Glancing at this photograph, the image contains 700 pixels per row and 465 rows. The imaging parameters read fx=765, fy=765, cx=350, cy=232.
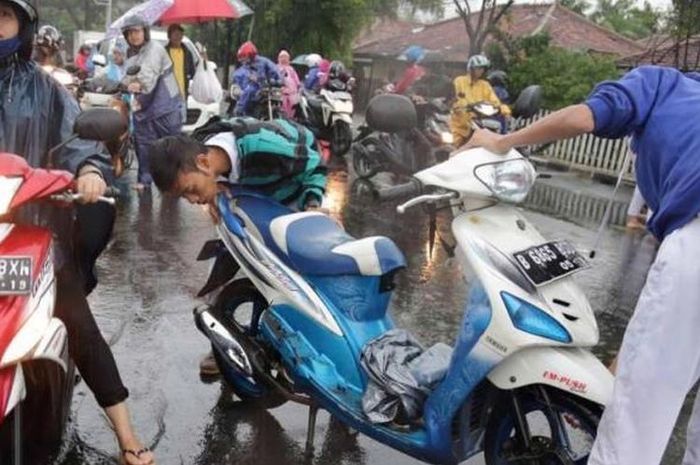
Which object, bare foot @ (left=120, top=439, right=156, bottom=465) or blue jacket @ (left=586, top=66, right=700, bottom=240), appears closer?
blue jacket @ (left=586, top=66, right=700, bottom=240)

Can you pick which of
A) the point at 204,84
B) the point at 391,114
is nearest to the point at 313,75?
the point at 204,84

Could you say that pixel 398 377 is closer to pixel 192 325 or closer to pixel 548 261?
pixel 548 261

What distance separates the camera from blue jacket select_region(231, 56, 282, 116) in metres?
12.1

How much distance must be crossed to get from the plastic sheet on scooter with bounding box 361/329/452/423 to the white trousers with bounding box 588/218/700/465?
0.74m

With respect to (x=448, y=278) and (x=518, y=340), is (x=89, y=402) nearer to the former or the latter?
(x=518, y=340)

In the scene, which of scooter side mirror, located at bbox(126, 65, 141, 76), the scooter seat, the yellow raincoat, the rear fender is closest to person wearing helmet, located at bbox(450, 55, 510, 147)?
the yellow raincoat

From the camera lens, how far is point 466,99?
10.4 m

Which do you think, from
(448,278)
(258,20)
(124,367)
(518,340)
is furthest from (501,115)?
(258,20)

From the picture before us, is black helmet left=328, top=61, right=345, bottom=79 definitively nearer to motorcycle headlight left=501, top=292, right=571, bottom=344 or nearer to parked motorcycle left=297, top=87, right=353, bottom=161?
parked motorcycle left=297, top=87, right=353, bottom=161

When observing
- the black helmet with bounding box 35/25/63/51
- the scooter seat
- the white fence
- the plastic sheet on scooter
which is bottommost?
the white fence

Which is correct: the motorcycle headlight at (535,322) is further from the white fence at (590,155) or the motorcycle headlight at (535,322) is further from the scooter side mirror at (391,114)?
the white fence at (590,155)

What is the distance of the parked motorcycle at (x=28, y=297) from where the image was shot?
2.08 meters

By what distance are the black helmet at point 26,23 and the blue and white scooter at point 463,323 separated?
3.23ft

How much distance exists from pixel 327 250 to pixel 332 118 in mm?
10371
